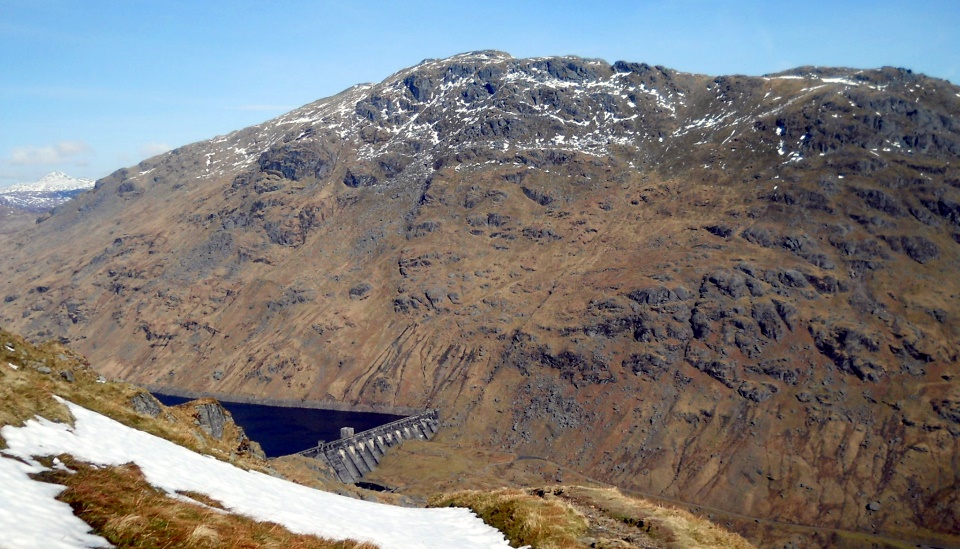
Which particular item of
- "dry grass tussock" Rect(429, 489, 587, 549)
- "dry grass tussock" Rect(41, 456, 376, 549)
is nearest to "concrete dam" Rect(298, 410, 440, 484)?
"dry grass tussock" Rect(429, 489, 587, 549)

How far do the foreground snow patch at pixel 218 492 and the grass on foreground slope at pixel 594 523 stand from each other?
90 cm

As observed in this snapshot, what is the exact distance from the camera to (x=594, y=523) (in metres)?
22.6

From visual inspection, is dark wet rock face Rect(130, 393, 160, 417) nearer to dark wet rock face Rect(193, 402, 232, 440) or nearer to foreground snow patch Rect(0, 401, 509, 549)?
dark wet rock face Rect(193, 402, 232, 440)

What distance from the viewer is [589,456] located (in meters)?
188

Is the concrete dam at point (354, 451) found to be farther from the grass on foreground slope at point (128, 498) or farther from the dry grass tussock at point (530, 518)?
the dry grass tussock at point (530, 518)

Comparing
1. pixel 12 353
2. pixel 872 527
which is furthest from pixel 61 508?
pixel 872 527

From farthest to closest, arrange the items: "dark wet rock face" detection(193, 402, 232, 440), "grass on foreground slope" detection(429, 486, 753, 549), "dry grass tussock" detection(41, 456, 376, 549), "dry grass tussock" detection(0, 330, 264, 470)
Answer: "dark wet rock face" detection(193, 402, 232, 440) → "dry grass tussock" detection(0, 330, 264, 470) → "grass on foreground slope" detection(429, 486, 753, 549) → "dry grass tussock" detection(41, 456, 376, 549)

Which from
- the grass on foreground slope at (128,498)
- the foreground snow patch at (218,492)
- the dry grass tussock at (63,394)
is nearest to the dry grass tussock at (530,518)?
the foreground snow patch at (218,492)

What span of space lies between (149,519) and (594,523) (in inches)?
618

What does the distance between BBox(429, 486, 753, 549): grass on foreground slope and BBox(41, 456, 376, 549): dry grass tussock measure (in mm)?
7062

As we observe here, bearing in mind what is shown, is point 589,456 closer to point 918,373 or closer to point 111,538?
point 918,373

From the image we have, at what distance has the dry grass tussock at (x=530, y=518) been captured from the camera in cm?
1994

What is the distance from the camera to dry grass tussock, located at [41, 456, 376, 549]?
1202cm

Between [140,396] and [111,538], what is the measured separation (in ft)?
86.3
